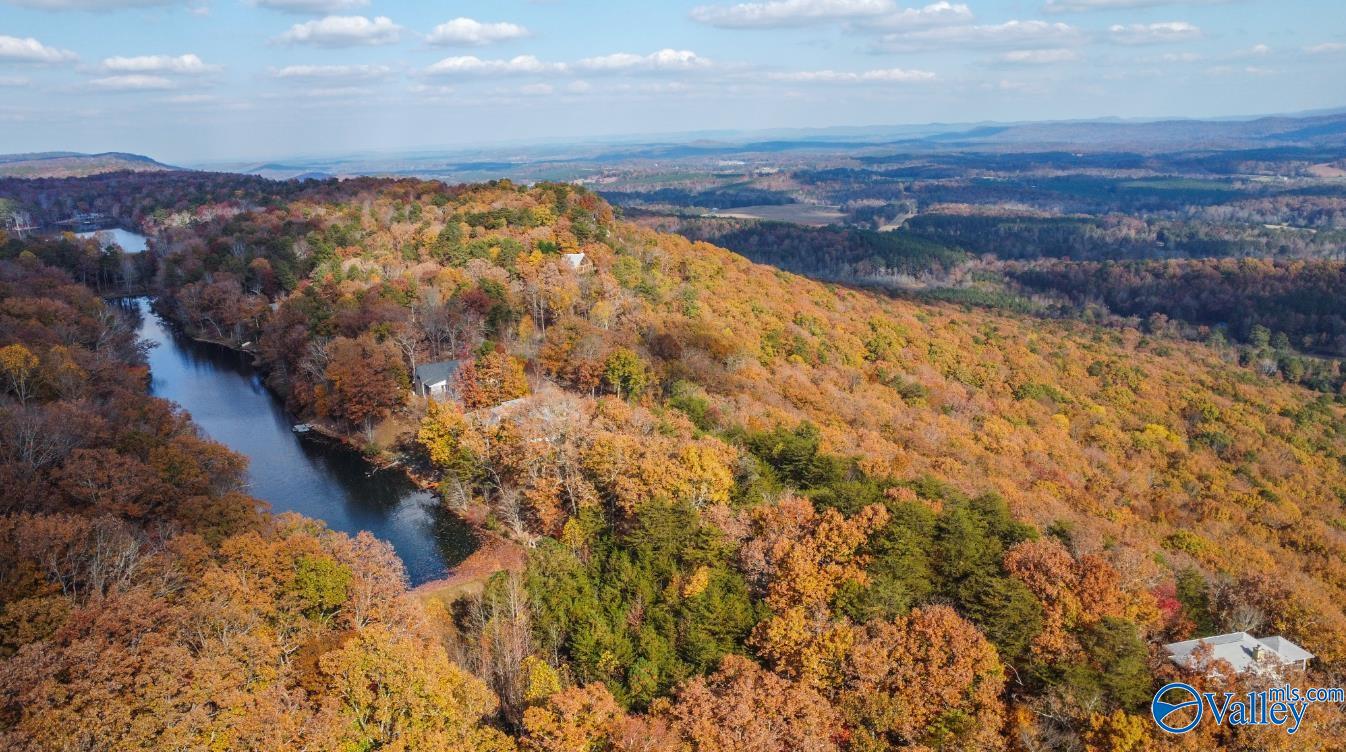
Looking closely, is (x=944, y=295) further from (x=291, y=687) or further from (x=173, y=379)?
(x=291, y=687)

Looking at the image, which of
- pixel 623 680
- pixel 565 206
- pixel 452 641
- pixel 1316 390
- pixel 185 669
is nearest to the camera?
pixel 185 669

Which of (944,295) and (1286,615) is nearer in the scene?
(1286,615)

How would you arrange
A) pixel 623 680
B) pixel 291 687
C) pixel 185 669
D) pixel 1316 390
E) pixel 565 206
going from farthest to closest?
pixel 1316 390, pixel 565 206, pixel 623 680, pixel 291 687, pixel 185 669

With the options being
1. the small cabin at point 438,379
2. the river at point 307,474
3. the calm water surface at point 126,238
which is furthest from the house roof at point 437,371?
the calm water surface at point 126,238

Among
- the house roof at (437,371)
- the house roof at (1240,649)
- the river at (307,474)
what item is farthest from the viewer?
the house roof at (437,371)

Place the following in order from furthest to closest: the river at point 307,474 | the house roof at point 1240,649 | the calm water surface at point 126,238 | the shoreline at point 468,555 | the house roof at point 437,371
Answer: the calm water surface at point 126,238 < the house roof at point 437,371 < the river at point 307,474 < the shoreline at point 468,555 < the house roof at point 1240,649

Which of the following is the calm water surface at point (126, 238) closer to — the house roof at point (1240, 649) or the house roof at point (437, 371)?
the house roof at point (437, 371)

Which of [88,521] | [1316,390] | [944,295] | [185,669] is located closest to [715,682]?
[185,669]

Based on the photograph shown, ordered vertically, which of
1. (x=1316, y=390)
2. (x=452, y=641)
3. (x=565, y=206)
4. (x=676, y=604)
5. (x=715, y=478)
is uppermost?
(x=565, y=206)
